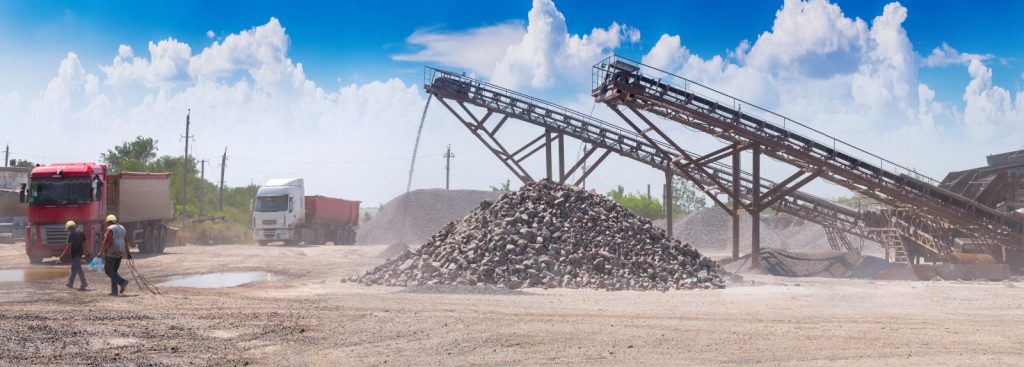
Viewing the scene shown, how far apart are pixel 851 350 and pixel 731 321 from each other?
9.61 feet

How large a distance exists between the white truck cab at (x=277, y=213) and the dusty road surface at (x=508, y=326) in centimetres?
2298

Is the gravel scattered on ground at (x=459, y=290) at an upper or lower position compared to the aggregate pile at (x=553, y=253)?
lower

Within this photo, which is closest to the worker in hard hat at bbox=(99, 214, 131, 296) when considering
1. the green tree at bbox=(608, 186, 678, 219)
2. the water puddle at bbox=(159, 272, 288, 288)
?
the water puddle at bbox=(159, 272, 288, 288)

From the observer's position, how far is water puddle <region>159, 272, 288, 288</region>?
2031cm

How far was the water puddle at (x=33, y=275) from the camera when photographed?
816 inches

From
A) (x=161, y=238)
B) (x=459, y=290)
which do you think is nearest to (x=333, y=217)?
(x=161, y=238)

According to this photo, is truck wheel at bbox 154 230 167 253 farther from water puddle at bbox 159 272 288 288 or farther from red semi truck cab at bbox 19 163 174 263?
water puddle at bbox 159 272 288 288

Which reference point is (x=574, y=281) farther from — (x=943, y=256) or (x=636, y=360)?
(x=943, y=256)

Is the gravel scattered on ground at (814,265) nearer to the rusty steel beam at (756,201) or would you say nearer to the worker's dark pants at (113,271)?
the rusty steel beam at (756,201)

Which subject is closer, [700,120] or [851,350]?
[851,350]

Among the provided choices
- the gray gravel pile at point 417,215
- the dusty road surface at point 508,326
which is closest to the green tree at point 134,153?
the gray gravel pile at point 417,215

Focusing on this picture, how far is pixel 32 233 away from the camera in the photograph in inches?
1055

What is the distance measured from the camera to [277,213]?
42062 millimetres

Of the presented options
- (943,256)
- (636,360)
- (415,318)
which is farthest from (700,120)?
(636,360)
